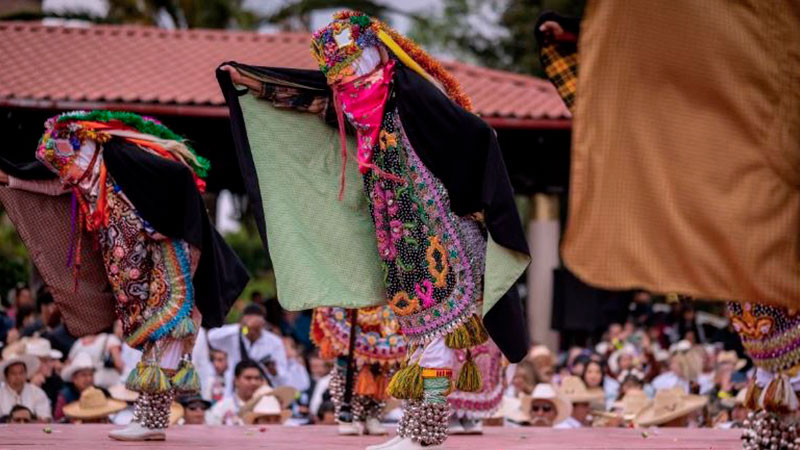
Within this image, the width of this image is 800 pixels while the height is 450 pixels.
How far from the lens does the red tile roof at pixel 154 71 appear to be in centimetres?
1445

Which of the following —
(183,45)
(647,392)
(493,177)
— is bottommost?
(647,392)

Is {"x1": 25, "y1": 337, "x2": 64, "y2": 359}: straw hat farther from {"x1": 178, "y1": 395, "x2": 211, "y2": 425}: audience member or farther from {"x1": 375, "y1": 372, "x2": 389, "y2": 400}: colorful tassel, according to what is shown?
{"x1": 375, "y1": 372, "x2": 389, "y2": 400}: colorful tassel

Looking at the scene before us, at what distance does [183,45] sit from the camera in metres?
16.8

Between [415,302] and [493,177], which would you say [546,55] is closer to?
[493,177]

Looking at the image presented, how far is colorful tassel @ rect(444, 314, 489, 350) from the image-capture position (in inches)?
229

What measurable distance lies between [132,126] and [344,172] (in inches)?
61.4

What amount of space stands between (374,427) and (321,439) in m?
0.55

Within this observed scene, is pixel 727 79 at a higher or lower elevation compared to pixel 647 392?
higher

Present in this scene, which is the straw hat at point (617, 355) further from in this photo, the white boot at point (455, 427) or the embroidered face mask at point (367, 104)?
the embroidered face mask at point (367, 104)

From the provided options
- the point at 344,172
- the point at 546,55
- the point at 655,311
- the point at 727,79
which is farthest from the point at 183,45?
the point at 727,79

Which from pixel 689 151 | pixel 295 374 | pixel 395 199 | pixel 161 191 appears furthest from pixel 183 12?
pixel 689 151

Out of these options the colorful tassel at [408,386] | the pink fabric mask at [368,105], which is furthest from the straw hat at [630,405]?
the pink fabric mask at [368,105]

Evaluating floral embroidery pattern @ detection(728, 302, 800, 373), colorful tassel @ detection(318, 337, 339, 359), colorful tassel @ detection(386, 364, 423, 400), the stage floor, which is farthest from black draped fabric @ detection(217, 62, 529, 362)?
colorful tassel @ detection(318, 337, 339, 359)

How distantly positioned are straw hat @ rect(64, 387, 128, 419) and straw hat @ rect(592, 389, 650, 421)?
399 cm
